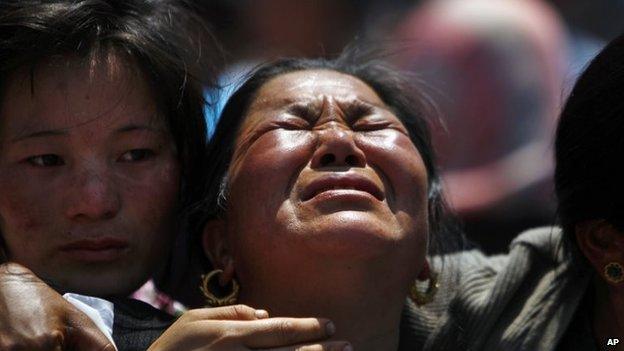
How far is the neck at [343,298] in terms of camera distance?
7.24 feet

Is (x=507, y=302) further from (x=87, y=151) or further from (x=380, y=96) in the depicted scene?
(x=87, y=151)

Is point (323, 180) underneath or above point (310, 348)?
above

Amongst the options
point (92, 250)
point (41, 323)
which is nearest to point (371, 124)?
point (92, 250)

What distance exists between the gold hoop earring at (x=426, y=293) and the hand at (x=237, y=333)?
44 cm

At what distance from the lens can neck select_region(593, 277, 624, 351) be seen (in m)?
2.29

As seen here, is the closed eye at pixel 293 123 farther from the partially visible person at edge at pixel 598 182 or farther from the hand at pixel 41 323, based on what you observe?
the hand at pixel 41 323

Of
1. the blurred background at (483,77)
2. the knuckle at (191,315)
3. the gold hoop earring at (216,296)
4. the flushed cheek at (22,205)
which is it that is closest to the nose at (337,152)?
the gold hoop earring at (216,296)

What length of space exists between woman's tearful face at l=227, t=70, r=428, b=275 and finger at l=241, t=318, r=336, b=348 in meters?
0.17

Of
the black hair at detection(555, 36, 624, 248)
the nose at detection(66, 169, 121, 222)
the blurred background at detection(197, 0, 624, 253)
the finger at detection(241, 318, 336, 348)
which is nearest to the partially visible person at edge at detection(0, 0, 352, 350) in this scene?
the nose at detection(66, 169, 121, 222)

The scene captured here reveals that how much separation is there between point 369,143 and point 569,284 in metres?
0.51

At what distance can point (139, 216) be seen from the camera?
7.68 ft

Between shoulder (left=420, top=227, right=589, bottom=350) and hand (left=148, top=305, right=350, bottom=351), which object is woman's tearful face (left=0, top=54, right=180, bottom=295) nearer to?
hand (left=148, top=305, right=350, bottom=351)

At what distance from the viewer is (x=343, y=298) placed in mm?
2225

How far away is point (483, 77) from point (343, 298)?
4.61 ft
